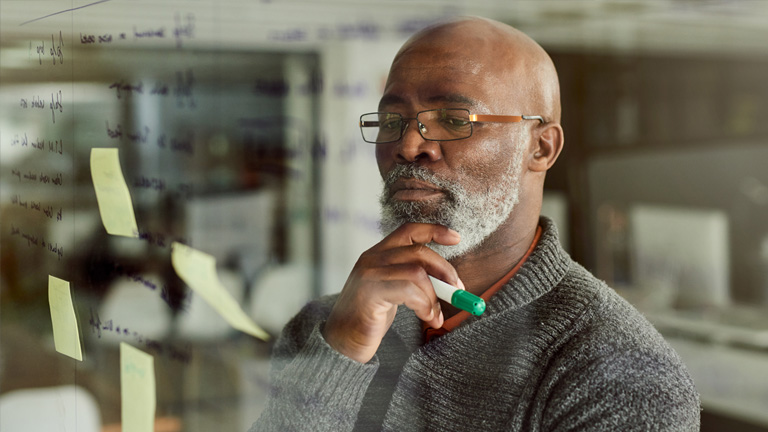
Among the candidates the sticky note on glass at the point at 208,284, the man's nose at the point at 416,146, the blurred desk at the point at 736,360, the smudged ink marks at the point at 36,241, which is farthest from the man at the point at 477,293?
the blurred desk at the point at 736,360

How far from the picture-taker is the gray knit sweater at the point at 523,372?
1.99ft

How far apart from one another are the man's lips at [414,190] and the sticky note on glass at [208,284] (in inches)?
13.6

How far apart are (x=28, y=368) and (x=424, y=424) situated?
23.8 inches

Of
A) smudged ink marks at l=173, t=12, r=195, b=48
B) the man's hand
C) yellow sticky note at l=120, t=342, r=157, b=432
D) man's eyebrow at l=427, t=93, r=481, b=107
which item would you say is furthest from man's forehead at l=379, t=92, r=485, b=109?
yellow sticky note at l=120, t=342, r=157, b=432

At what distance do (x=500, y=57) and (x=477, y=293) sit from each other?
21 cm

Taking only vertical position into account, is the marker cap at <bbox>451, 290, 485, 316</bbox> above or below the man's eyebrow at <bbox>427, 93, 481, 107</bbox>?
below

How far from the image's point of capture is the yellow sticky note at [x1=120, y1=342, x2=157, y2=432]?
871 millimetres

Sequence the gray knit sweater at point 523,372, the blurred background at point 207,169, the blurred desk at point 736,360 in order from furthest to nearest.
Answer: the blurred desk at point 736,360 → the blurred background at point 207,169 → the gray knit sweater at point 523,372

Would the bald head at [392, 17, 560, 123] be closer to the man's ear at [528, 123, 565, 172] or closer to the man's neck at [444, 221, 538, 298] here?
the man's ear at [528, 123, 565, 172]

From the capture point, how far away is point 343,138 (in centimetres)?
76

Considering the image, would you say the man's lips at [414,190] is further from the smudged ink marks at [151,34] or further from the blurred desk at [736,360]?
the blurred desk at [736,360]

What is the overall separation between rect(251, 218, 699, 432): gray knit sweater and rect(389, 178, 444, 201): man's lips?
0.11 m

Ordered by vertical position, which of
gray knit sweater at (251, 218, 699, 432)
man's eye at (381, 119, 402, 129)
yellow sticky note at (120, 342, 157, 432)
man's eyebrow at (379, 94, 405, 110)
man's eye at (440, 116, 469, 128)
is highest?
man's eyebrow at (379, 94, 405, 110)

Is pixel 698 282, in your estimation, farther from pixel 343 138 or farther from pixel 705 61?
pixel 343 138
